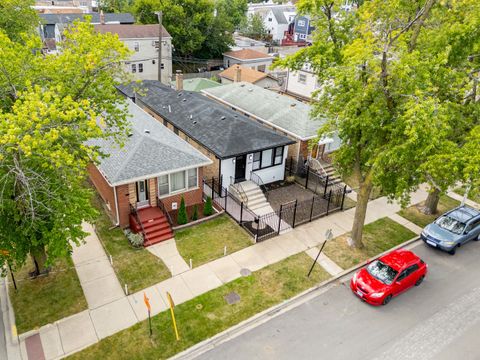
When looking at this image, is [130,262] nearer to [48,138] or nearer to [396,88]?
[48,138]

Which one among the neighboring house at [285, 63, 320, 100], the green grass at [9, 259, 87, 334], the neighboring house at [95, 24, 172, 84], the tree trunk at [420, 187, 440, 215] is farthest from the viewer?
the neighboring house at [95, 24, 172, 84]

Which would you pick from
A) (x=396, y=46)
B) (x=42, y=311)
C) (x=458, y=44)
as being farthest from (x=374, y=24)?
(x=42, y=311)

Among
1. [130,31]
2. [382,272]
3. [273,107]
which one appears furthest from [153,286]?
[130,31]

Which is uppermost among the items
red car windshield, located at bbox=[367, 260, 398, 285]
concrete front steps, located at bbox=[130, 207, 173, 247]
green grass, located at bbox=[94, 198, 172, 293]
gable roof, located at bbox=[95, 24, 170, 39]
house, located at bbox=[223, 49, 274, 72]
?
gable roof, located at bbox=[95, 24, 170, 39]

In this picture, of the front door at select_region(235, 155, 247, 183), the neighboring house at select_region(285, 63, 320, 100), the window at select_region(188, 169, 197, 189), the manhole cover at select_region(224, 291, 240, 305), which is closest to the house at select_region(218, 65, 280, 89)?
the neighboring house at select_region(285, 63, 320, 100)

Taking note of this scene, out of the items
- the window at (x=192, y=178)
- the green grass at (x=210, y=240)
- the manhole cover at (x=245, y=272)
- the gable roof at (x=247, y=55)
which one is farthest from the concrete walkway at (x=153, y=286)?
the gable roof at (x=247, y=55)

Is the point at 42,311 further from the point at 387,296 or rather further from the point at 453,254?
the point at 453,254

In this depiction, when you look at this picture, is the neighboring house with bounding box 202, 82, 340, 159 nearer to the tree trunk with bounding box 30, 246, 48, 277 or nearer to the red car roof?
the red car roof
